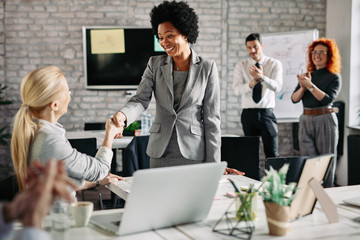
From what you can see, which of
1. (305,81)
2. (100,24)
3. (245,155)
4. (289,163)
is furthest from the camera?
(100,24)

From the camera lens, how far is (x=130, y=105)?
7.53 ft

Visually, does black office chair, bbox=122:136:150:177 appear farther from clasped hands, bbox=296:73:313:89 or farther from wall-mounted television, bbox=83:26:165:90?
wall-mounted television, bbox=83:26:165:90

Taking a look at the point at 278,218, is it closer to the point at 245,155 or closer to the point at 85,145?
the point at 245,155

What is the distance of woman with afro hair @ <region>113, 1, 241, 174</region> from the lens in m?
2.32

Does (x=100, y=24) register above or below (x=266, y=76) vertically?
above

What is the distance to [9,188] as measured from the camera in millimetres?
1607

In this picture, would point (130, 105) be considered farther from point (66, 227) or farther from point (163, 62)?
point (66, 227)

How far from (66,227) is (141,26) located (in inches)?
187

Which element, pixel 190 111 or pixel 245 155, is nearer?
pixel 190 111

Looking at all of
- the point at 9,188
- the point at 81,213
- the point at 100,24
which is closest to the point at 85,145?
the point at 9,188

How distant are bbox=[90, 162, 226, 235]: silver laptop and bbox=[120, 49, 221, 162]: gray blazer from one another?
3.04ft

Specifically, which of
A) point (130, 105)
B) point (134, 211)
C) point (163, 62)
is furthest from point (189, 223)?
point (163, 62)

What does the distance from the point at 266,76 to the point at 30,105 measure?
136 inches

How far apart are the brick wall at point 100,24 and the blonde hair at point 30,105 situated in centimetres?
411
